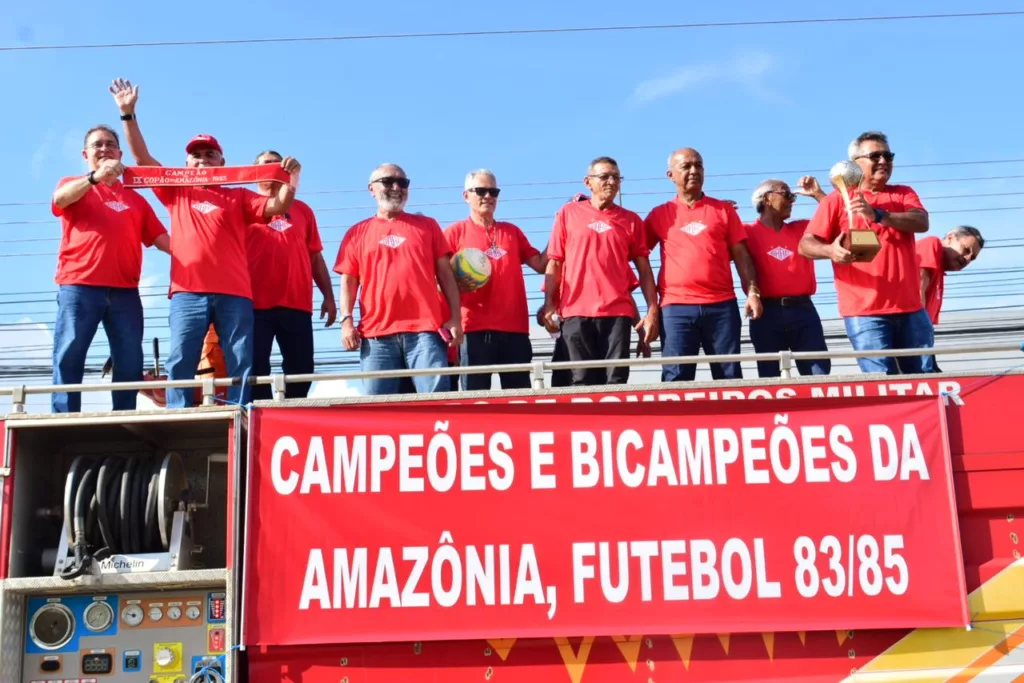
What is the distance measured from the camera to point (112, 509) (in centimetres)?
550

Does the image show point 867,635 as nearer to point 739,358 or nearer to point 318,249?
point 739,358

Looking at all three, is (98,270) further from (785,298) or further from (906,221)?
(906,221)

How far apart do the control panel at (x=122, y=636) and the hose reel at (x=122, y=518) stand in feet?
0.73

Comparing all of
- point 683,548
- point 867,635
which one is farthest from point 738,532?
point 867,635

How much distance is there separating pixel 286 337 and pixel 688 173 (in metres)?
2.94

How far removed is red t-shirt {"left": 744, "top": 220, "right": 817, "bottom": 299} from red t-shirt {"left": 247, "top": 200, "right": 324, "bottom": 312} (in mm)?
3124

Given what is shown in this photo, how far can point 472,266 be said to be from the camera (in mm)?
7242

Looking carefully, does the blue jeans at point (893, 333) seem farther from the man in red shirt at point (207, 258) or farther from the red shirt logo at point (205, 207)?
the red shirt logo at point (205, 207)

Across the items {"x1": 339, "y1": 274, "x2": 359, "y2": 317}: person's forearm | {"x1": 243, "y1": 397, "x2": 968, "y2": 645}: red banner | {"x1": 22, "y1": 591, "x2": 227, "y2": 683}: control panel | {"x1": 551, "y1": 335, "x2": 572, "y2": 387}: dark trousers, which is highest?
{"x1": 339, "y1": 274, "x2": 359, "y2": 317}: person's forearm

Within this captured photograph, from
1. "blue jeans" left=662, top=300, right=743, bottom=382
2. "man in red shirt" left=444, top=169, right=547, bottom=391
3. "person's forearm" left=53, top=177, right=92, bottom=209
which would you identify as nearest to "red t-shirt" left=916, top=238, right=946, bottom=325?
"blue jeans" left=662, top=300, right=743, bottom=382

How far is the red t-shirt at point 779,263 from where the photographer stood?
7.55 meters

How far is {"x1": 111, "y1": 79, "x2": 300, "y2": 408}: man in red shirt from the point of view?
637 centimetres

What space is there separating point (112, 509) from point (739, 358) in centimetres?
328

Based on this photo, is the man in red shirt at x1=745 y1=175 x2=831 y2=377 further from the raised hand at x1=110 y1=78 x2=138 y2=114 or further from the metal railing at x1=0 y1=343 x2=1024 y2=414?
A: the raised hand at x1=110 y1=78 x2=138 y2=114
